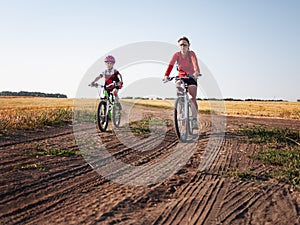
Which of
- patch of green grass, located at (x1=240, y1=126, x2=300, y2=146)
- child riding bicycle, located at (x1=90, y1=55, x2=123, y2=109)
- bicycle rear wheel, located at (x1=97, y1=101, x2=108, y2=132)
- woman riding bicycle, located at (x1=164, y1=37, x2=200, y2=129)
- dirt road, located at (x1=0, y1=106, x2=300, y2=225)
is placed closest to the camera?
dirt road, located at (x1=0, y1=106, x2=300, y2=225)

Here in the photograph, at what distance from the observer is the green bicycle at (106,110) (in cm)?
923

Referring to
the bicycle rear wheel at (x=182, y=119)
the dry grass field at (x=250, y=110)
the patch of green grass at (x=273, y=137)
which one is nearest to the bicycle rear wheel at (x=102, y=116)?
the bicycle rear wheel at (x=182, y=119)

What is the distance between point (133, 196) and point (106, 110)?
18.3 ft

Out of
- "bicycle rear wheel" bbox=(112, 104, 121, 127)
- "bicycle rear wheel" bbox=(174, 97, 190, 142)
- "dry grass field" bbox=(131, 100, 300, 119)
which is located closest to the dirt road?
"bicycle rear wheel" bbox=(174, 97, 190, 142)

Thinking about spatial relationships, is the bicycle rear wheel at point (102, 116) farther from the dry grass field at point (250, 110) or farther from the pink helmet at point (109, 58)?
the dry grass field at point (250, 110)

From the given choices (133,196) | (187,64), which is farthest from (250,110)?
(133,196)

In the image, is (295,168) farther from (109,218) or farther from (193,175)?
(109,218)

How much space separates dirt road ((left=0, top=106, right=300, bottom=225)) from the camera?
346cm

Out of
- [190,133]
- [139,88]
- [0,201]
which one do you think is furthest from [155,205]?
[139,88]

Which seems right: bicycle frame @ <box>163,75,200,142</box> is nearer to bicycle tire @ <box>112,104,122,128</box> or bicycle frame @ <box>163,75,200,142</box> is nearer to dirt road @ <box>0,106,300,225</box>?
dirt road @ <box>0,106,300,225</box>

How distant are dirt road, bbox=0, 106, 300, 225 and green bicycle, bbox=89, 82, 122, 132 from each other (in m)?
3.24

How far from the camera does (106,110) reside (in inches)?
372

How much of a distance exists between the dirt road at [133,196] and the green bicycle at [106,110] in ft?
10.6

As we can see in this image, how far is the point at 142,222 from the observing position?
334 cm
